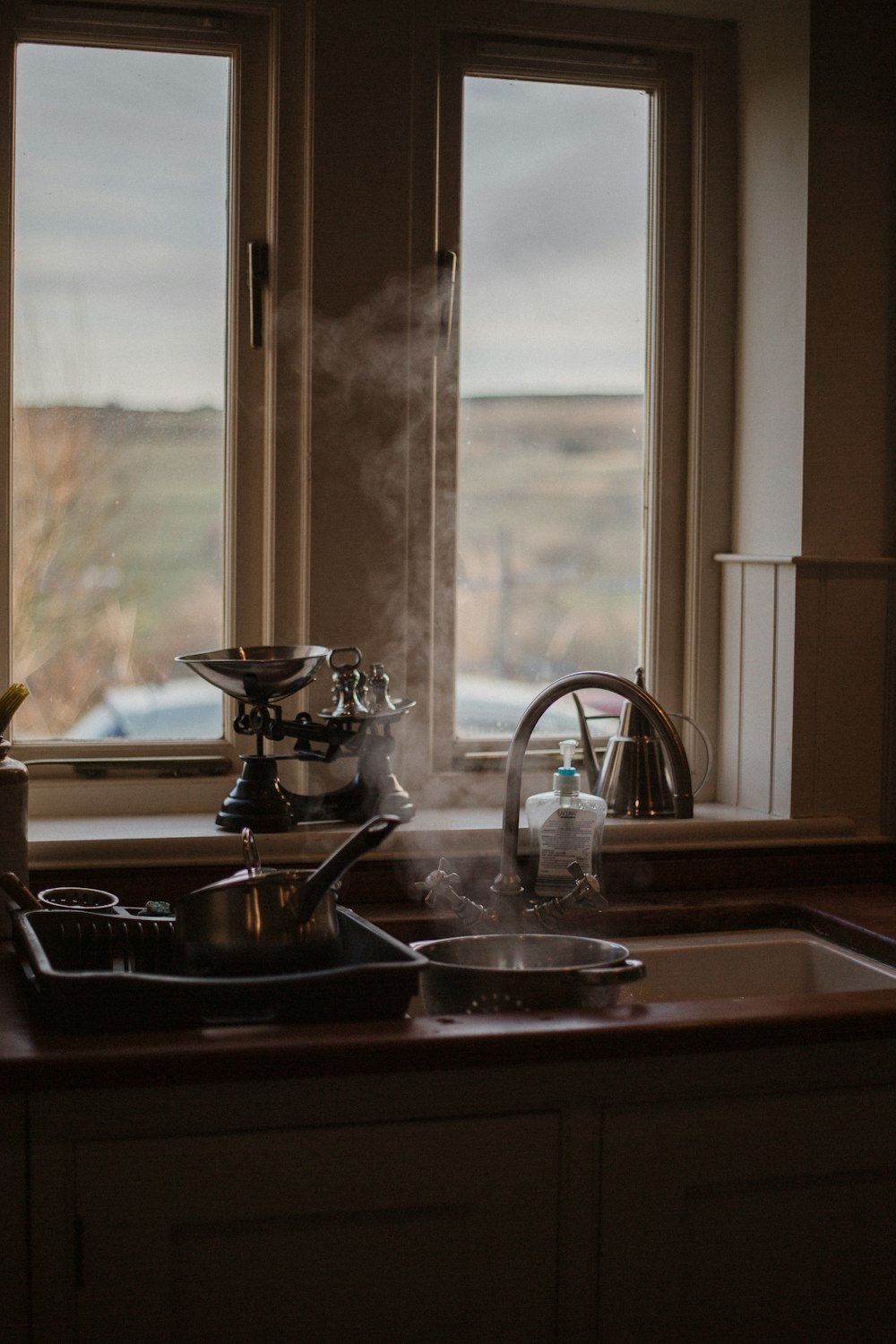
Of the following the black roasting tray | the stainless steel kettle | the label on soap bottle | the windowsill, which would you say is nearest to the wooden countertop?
the black roasting tray

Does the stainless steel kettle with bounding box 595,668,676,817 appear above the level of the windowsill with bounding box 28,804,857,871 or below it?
above

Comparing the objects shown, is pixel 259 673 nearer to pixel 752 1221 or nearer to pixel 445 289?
pixel 445 289

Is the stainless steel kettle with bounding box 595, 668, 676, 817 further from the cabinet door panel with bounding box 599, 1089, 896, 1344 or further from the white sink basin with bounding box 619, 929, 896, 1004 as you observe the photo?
the cabinet door panel with bounding box 599, 1089, 896, 1344

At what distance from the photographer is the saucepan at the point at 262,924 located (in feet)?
5.15

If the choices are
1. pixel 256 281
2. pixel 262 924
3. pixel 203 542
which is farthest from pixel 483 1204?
pixel 256 281

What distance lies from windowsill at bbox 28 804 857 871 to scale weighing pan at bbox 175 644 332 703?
0.69 feet

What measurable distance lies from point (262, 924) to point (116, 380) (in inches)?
39.4

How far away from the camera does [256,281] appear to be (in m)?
2.19

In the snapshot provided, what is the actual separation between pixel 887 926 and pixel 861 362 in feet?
2.90

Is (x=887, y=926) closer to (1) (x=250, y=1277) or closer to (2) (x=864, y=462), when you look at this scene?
(2) (x=864, y=462)

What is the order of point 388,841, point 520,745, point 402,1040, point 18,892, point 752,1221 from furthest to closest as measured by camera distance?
point 388,841
point 520,745
point 18,892
point 752,1221
point 402,1040

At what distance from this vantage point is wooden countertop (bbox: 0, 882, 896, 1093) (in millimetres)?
1354

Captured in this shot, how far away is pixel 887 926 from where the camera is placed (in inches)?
76.4

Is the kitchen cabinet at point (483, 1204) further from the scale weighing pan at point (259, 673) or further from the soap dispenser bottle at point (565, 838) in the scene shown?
the scale weighing pan at point (259, 673)
